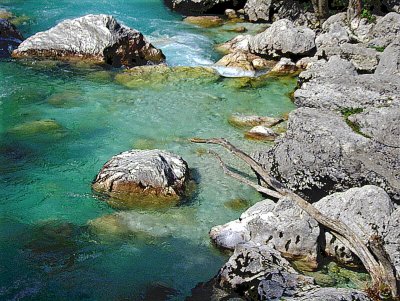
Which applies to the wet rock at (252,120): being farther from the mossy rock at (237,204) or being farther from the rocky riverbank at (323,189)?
the mossy rock at (237,204)

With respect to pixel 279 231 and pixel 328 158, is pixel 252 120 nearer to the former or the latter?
pixel 328 158

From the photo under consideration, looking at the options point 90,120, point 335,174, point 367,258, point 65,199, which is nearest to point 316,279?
point 367,258

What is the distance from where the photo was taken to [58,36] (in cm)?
1423

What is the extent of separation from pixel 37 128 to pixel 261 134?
14.1 ft

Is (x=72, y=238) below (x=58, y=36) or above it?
below

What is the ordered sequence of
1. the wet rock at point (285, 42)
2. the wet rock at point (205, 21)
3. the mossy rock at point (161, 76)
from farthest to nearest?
the wet rock at point (205, 21), the wet rock at point (285, 42), the mossy rock at point (161, 76)

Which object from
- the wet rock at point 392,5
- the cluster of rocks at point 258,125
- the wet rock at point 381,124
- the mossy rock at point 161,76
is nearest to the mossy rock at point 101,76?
the mossy rock at point 161,76

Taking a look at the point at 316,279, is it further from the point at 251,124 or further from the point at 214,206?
the point at 251,124

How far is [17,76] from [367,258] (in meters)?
9.59

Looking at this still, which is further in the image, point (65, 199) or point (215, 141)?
point (215, 141)

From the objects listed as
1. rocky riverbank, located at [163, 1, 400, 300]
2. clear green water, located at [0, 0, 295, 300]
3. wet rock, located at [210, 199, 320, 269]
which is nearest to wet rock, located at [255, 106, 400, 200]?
rocky riverbank, located at [163, 1, 400, 300]

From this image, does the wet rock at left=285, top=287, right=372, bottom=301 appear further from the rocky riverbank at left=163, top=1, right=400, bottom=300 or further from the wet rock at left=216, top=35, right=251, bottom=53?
the wet rock at left=216, top=35, right=251, bottom=53

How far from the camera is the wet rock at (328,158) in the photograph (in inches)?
295

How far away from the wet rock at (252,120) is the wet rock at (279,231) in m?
3.78
